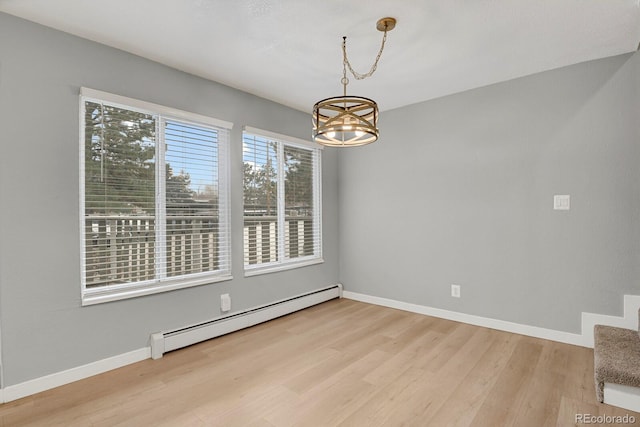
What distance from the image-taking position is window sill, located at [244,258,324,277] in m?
3.48

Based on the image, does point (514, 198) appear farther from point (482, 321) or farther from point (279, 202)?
point (279, 202)

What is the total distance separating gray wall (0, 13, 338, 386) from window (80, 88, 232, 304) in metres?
0.11

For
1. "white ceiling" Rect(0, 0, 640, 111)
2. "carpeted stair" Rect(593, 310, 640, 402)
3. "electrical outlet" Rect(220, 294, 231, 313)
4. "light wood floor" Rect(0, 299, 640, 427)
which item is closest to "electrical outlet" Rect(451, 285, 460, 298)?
"light wood floor" Rect(0, 299, 640, 427)

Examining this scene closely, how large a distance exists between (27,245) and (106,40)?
162 cm

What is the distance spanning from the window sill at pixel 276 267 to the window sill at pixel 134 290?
449mm

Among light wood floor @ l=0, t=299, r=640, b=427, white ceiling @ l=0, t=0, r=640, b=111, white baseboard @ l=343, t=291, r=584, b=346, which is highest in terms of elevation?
white ceiling @ l=0, t=0, r=640, b=111

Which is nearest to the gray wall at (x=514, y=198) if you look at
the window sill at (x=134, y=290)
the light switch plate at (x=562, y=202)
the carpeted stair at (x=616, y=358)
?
the light switch plate at (x=562, y=202)

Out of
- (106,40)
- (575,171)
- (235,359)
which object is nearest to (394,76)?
(575,171)

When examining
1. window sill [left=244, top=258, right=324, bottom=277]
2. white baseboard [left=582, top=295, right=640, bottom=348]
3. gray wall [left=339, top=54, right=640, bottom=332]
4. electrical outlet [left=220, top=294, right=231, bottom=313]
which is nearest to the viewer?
white baseboard [left=582, top=295, right=640, bottom=348]

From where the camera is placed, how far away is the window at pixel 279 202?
3547mm

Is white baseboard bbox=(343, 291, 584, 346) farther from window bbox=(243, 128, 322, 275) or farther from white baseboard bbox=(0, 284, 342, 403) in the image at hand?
white baseboard bbox=(0, 284, 342, 403)

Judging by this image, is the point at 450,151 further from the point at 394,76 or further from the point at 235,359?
the point at 235,359

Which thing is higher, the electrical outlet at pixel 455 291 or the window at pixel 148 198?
the window at pixel 148 198

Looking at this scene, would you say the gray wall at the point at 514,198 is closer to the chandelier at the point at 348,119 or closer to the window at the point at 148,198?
the chandelier at the point at 348,119
